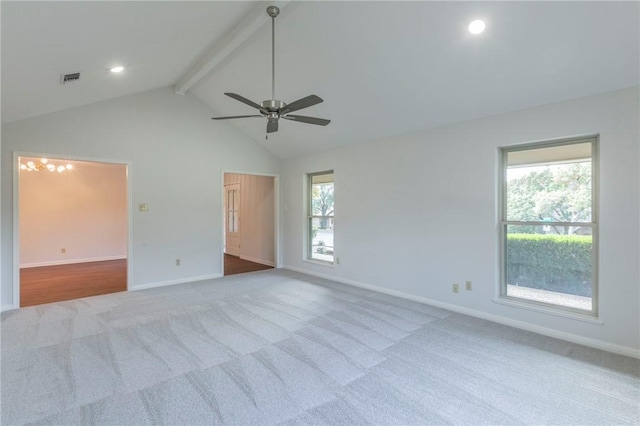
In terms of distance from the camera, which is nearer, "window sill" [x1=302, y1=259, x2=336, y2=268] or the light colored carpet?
the light colored carpet

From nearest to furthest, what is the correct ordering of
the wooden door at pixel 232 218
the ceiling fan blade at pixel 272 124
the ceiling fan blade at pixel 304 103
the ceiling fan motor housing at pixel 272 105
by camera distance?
the ceiling fan blade at pixel 304 103 → the ceiling fan motor housing at pixel 272 105 → the ceiling fan blade at pixel 272 124 → the wooden door at pixel 232 218

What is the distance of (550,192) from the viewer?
3.41m

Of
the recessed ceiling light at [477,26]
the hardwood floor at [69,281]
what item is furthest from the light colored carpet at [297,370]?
the recessed ceiling light at [477,26]

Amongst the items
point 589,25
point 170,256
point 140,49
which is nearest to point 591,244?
point 589,25

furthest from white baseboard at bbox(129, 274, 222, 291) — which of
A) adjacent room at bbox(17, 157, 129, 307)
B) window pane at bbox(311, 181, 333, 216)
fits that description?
window pane at bbox(311, 181, 333, 216)

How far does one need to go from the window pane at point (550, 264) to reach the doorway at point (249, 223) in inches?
195

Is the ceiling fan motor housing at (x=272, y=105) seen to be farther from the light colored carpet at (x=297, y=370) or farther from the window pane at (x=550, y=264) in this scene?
the window pane at (x=550, y=264)

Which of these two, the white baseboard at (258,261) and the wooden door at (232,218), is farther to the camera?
the wooden door at (232,218)

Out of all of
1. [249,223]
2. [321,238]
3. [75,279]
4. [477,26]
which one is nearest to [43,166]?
[75,279]

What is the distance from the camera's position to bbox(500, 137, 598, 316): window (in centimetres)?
318

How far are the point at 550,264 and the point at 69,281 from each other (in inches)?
312

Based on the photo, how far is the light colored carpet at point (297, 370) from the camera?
2.04 metres

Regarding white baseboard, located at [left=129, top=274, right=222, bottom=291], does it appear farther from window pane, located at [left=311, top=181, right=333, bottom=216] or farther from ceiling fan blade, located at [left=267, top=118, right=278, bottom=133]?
ceiling fan blade, located at [left=267, top=118, right=278, bottom=133]

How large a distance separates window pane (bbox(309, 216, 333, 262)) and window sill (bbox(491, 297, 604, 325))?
10.4 ft
